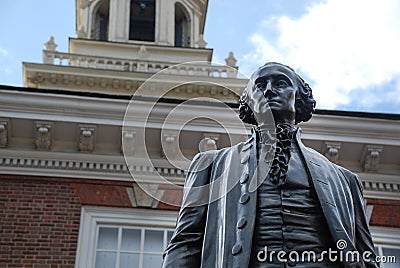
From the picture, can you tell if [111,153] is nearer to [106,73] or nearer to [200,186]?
[106,73]

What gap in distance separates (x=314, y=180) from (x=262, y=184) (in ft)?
0.81

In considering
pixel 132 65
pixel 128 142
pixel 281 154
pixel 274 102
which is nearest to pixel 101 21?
pixel 132 65

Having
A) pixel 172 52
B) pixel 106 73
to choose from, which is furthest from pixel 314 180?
pixel 172 52

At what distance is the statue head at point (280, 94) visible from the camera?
3785 millimetres

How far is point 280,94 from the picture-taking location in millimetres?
3801

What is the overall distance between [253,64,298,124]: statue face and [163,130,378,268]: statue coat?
15cm

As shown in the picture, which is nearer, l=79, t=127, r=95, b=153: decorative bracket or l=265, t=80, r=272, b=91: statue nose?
l=265, t=80, r=272, b=91: statue nose

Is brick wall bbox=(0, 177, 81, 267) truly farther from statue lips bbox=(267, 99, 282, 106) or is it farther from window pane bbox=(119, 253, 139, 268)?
statue lips bbox=(267, 99, 282, 106)

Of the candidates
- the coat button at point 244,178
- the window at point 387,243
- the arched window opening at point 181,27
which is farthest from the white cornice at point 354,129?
the arched window opening at point 181,27

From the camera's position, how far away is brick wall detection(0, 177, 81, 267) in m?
11.2

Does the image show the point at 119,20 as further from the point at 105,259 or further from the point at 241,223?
the point at 241,223

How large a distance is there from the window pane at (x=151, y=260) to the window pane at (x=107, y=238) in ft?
1.68

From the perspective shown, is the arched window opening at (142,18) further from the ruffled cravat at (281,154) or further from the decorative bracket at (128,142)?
the ruffled cravat at (281,154)

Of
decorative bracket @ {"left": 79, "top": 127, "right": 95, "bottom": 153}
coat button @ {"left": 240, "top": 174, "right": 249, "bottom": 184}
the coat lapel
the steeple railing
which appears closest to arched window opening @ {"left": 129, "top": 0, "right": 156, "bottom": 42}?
the steeple railing
